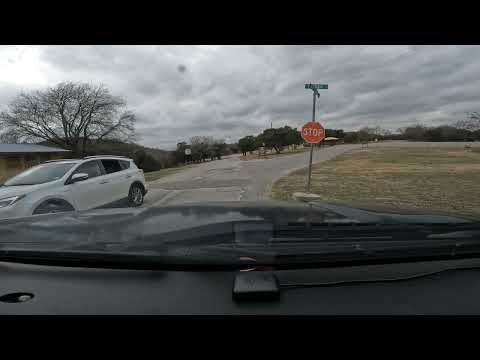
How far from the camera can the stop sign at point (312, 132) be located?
7.39m

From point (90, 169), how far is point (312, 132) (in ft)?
20.2

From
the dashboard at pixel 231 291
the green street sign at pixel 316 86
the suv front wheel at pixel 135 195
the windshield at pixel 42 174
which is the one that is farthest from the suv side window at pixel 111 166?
the dashboard at pixel 231 291

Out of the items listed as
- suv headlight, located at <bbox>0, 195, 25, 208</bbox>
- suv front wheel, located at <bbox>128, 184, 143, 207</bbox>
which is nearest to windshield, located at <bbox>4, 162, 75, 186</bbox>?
suv headlight, located at <bbox>0, 195, 25, 208</bbox>

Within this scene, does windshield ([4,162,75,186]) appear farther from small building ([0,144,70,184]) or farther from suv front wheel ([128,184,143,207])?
small building ([0,144,70,184])

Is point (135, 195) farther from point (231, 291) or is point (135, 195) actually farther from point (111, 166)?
point (231, 291)

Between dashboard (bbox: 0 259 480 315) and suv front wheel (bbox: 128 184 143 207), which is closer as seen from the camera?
dashboard (bbox: 0 259 480 315)

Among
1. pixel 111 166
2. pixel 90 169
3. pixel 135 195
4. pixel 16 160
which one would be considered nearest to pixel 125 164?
pixel 111 166

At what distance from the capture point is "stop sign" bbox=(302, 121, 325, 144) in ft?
24.2

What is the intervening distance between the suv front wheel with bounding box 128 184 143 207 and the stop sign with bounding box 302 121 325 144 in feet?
18.3
